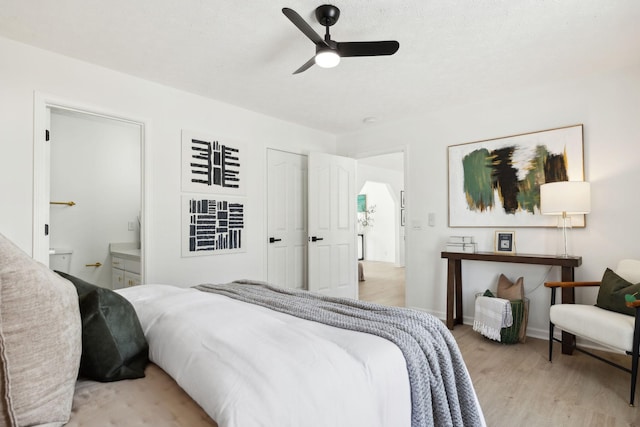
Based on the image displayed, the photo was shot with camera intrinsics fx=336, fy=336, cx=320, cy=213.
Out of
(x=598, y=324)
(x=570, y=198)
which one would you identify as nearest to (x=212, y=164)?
(x=570, y=198)

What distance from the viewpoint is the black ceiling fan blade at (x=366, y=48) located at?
2078 mm

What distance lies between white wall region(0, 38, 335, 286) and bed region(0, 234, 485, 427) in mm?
1779

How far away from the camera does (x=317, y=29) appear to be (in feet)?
7.57

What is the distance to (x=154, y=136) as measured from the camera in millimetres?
3207

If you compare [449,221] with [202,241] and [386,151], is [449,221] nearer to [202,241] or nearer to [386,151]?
[386,151]

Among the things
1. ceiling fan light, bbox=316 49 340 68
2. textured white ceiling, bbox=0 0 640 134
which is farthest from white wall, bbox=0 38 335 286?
ceiling fan light, bbox=316 49 340 68

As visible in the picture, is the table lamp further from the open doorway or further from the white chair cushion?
the open doorway

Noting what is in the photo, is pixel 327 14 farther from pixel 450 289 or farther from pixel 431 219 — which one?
pixel 450 289

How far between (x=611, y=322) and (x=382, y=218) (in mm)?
7144

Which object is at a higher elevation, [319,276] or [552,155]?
[552,155]

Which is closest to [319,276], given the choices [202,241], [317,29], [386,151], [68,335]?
[202,241]

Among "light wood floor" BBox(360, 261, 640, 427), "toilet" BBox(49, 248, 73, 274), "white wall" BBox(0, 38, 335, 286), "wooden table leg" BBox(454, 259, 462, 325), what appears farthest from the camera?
"toilet" BBox(49, 248, 73, 274)

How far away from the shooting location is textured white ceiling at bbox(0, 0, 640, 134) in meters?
2.10

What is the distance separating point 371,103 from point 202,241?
2.39m
